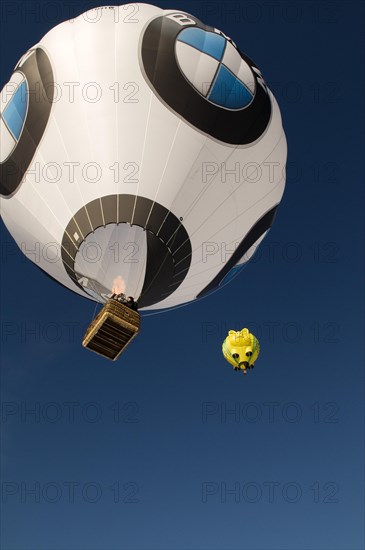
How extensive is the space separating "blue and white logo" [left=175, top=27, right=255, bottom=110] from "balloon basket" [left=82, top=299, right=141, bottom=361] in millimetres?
4159

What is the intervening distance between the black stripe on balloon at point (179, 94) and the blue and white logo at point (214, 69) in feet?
0.40

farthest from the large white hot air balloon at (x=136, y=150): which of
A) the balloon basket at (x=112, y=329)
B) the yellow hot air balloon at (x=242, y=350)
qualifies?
the yellow hot air balloon at (x=242, y=350)

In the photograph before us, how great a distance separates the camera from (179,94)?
10.4 m

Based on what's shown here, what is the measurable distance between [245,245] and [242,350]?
241 cm

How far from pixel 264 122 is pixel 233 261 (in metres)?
2.88

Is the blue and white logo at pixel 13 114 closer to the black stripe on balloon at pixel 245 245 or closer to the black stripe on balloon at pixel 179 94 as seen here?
the black stripe on balloon at pixel 179 94

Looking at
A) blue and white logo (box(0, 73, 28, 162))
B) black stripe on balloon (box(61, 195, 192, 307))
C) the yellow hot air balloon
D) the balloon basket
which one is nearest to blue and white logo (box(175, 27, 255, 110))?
black stripe on balloon (box(61, 195, 192, 307))

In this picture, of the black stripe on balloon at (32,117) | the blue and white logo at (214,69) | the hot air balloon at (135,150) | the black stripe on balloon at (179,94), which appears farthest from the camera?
the black stripe on balloon at (32,117)

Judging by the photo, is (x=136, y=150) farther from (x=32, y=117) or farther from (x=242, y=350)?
(x=242, y=350)

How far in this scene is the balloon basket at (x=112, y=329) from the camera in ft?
32.2

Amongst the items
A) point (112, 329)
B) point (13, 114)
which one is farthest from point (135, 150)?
point (112, 329)

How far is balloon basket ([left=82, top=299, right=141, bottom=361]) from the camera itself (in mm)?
9820

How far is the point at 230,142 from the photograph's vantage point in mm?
10727

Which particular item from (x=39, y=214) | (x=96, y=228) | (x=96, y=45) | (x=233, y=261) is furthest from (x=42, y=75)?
(x=233, y=261)
